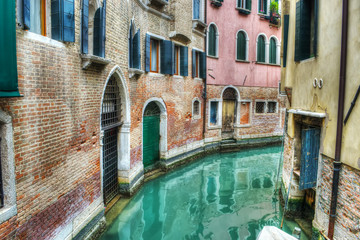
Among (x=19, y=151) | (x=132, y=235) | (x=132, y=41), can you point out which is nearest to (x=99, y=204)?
(x=132, y=235)

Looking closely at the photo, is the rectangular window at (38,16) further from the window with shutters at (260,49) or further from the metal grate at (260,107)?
the window with shutters at (260,49)

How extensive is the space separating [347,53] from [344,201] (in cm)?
216

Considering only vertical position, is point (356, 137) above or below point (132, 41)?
below

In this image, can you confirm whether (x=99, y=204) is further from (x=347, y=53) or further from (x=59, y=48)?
(x=347, y=53)

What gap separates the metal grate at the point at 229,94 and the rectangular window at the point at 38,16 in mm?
10888

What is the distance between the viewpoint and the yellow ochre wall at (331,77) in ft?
12.7

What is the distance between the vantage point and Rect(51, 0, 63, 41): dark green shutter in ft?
13.3

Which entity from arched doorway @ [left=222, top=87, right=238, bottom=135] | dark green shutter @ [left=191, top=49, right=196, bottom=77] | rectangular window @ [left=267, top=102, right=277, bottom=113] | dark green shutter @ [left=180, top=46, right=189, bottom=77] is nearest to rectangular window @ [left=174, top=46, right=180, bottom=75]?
dark green shutter @ [left=180, top=46, right=189, bottom=77]

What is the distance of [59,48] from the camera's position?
165 inches

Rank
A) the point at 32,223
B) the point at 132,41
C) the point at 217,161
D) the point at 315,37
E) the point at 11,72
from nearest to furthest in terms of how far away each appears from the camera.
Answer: the point at 11,72 → the point at 32,223 → the point at 315,37 → the point at 132,41 → the point at 217,161

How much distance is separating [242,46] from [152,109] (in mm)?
7350

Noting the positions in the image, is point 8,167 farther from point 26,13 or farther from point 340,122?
point 340,122

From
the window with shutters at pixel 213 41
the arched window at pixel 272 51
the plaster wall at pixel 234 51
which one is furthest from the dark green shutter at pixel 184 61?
the arched window at pixel 272 51

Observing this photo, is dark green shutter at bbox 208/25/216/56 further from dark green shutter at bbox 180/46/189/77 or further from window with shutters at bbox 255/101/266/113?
window with shutters at bbox 255/101/266/113
